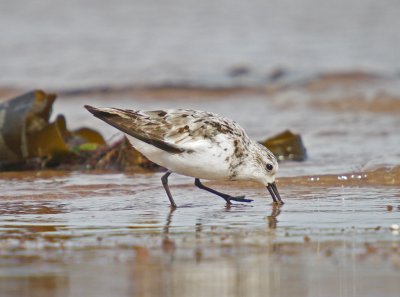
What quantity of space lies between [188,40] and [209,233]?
12.9 m

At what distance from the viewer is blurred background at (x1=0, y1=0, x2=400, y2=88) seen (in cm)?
1598

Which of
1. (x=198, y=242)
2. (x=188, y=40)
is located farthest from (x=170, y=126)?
(x=188, y=40)

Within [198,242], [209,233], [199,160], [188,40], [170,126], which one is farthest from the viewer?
[188,40]

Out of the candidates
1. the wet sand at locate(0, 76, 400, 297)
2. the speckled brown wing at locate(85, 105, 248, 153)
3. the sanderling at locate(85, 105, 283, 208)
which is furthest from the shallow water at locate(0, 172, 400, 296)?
the speckled brown wing at locate(85, 105, 248, 153)

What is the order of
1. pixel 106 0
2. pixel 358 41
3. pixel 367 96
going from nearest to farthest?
pixel 367 96 < pixel 358 41 < pixel 106 0

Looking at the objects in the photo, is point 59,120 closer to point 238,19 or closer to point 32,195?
point 32,195

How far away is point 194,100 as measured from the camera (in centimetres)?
1441

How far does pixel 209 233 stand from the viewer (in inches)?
211

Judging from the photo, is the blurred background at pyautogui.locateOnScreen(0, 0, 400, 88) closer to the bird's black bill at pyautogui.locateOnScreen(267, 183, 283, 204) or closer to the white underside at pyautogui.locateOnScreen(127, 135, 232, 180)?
the bird's black bill at pyautogui.locateOnScreen(267, 183, 283, 204)

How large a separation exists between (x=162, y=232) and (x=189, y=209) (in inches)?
39.9

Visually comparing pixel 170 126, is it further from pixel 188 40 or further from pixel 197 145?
pixel 188 40

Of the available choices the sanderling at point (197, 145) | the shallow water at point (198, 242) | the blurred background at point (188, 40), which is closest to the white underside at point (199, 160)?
the sanderling at point (197, 145)

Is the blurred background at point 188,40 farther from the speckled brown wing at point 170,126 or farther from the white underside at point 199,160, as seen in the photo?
the white underside at point 199,160

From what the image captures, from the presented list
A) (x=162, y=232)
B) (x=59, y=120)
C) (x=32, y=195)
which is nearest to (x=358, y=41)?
(x=59, y=120)
